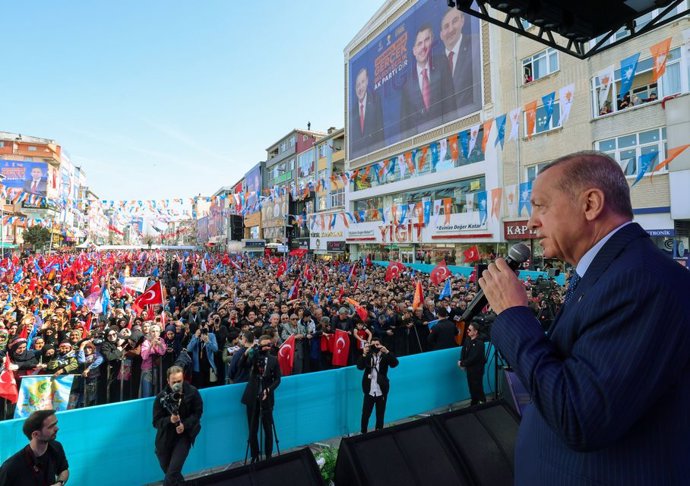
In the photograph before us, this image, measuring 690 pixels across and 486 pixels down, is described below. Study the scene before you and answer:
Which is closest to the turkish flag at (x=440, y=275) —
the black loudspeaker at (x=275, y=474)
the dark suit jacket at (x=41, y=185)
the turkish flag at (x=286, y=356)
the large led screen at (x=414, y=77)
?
the turkish flag at (x=286, y=356)

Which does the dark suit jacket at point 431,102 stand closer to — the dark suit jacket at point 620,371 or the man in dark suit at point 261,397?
the man in dark suit at point 261,397

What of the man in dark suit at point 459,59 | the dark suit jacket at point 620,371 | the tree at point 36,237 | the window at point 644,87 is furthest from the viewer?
the tree at point 36,237

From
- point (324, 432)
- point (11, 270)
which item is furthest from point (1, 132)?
point (324, 432)

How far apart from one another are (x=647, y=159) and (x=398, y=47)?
27.3m

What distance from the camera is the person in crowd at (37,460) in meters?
3.25

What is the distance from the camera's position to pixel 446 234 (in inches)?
1161

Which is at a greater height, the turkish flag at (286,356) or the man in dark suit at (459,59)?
the man in dark suit at (459,59)

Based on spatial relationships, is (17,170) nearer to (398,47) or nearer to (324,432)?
(398,47)

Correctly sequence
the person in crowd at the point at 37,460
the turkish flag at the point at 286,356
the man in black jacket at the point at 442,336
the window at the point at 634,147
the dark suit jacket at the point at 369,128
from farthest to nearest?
1. the dark suit jacket at the point at 369,128
2. the window at the point at 634,147
3. the man in black jacket at the point at 442,336
4. the turkish flag at the point at 286,356
5. the person in crowd at the point at 37,460

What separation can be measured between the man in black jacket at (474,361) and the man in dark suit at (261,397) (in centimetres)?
357

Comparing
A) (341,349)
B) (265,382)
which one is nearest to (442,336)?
(341,349)

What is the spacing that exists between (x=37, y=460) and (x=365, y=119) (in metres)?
40.7

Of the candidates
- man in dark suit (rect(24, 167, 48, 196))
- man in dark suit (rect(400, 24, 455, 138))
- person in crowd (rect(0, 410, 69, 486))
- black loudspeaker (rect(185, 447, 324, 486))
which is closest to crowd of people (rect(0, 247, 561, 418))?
person in crowd (rect(0, 410, 69, 486))

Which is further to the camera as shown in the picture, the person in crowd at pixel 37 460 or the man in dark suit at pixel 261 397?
the man in dark suit at pixel 261 397
